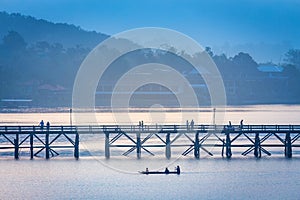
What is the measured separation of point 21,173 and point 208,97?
134282 mm

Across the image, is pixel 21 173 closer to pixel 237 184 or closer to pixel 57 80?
pixel 237 184

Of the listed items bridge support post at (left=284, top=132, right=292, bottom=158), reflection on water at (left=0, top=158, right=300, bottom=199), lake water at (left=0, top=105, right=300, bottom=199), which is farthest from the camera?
bridge support post at (left=284, top=132, right=292, bottom=158)

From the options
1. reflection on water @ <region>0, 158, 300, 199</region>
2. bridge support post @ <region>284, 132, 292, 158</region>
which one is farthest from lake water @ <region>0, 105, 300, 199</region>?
bridge support post @ <region>284, 132, 292, 158</region>

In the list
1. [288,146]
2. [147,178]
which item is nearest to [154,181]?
[147,178]

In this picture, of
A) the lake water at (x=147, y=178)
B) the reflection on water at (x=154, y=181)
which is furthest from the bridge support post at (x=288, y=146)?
the reflection on water at (x=154, y=181)

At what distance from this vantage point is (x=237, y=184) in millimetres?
58906

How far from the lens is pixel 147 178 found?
2386 inches

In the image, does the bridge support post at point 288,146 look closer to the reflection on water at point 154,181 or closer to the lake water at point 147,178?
the lake water at point 147,178

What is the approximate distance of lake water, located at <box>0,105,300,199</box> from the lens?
2178 inches

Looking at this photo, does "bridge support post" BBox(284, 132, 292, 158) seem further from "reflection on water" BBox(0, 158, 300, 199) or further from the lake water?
"reflection on water" BBox(0, 158, 300, 199)

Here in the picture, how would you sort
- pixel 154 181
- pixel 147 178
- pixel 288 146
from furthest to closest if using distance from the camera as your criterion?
pixel 288 146 → pixel 147 178 → pixel 154 181

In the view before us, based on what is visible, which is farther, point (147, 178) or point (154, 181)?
point (147, 178)

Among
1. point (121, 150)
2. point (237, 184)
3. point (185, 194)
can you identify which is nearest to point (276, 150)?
point (121, 150)

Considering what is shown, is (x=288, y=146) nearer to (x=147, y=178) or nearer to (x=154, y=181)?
(x=147, y=178)
